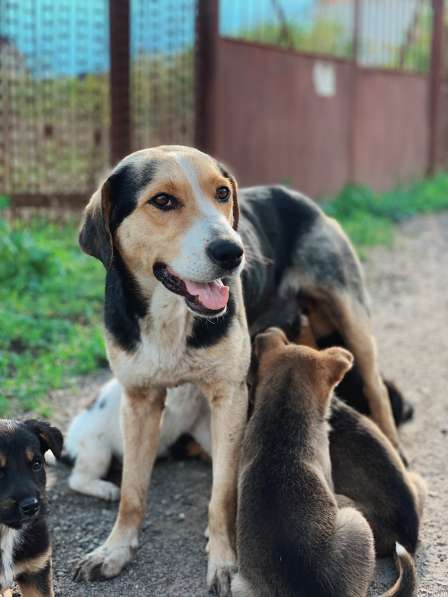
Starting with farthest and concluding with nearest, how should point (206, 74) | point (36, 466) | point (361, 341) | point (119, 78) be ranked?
point (206, 74) → point (119, 78) → point (361, 341) → point (36, 466)

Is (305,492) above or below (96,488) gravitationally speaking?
above

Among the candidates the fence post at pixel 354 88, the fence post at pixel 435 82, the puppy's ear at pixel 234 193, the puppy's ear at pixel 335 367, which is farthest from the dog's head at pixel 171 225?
the fence post at pixel 435 82

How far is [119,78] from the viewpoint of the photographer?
9133 millimetres

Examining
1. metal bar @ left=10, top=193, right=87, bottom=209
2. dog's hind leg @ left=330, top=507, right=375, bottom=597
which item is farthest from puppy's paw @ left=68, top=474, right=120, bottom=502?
metal bar @ left=10, top=193, right=87, bottom=209

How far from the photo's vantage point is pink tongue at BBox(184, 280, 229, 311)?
12.1ft

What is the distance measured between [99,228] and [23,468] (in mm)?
1128

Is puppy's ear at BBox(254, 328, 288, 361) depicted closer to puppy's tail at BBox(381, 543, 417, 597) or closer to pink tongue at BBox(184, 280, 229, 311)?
pink tongue at BBox(184, 280, 229, 311)

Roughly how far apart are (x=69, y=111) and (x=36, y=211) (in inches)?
46.4

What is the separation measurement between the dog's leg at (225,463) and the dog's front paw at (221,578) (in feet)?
0.05

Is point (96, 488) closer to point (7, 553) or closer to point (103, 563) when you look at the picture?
point (103, 563)

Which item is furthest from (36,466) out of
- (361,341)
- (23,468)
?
(361,341)

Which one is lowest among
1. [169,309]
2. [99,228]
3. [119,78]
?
[169,309]

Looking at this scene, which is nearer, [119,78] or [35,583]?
[35,583]

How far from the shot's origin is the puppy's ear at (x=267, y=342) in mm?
4133
